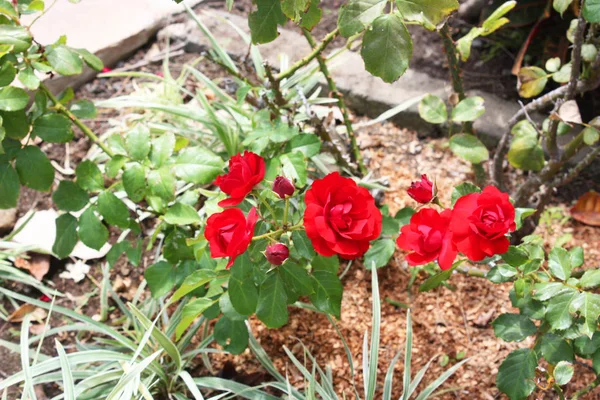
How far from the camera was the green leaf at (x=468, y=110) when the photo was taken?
143cm

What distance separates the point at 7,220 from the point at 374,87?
147cm

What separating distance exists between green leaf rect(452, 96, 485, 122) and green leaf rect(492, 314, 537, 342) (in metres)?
0.52

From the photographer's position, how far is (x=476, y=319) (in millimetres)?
1655

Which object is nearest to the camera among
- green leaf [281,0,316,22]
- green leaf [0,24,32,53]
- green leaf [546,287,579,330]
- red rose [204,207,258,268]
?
green leaf [281,0,316,22]

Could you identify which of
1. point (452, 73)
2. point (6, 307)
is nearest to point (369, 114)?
point (452, 73)

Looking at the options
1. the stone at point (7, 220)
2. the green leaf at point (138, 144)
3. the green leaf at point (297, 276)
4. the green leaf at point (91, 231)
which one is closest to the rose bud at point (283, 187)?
the green leaf at point (297, 276)

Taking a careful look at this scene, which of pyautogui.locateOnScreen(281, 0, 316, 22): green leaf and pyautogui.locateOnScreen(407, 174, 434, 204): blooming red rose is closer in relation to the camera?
pyautogui.locateOnScreen(281, 0, 316, 22): green leaf

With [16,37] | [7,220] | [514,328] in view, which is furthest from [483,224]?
[7,220]

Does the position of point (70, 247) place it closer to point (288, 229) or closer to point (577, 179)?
point (288, 229)

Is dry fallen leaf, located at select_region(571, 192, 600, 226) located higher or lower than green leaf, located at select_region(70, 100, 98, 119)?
lower

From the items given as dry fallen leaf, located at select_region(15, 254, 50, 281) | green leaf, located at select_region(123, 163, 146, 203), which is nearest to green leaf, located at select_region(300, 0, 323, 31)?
green leaf, located at select_region(123, 163, 146, 203)

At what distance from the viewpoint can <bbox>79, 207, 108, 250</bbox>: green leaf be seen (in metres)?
1.36

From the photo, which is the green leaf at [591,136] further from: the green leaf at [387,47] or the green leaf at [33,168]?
the green leaf at [33,168]

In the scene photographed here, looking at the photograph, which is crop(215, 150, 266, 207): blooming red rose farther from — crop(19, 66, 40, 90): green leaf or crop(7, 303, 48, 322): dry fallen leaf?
crop(7, 303, 48, 322): dry fallen leaf
